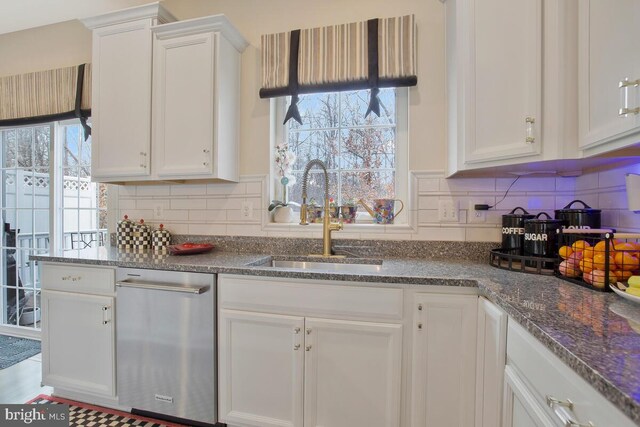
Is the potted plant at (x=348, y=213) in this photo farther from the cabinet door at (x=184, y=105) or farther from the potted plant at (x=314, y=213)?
the cabinet door at (x=184, y=105)

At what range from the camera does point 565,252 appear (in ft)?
4.08

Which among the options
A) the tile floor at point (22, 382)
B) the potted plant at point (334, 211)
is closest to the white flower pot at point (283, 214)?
the potted plant at point (334, 211)

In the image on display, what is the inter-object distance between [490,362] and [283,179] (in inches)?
60.0

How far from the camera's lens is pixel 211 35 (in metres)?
1.85

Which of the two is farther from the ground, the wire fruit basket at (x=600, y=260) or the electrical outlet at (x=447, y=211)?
the electrical outlet at (x=447, y=211)

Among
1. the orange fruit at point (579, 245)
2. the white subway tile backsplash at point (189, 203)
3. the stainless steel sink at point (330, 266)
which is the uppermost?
the white subway tile backsplash at point (189, 203)

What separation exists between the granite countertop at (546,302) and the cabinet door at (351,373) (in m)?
0.24

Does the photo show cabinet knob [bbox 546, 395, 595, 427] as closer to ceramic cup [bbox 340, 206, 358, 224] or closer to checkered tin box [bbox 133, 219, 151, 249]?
ceramic cup [bbox 340, 206, 358, 224]

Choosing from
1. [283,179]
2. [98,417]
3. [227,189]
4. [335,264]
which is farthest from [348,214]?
[98,417]

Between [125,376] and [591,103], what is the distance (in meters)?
2.44

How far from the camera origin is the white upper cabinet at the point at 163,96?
6.15 ft

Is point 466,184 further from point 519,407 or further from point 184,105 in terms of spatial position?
point 184,105

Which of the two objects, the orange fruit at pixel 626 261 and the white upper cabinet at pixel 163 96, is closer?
the orange fruit at pixel 626 261

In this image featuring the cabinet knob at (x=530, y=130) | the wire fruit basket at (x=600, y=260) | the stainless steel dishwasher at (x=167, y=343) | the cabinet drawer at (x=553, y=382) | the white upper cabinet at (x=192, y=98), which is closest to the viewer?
the cabinet drawer at (x=553, y=382)
